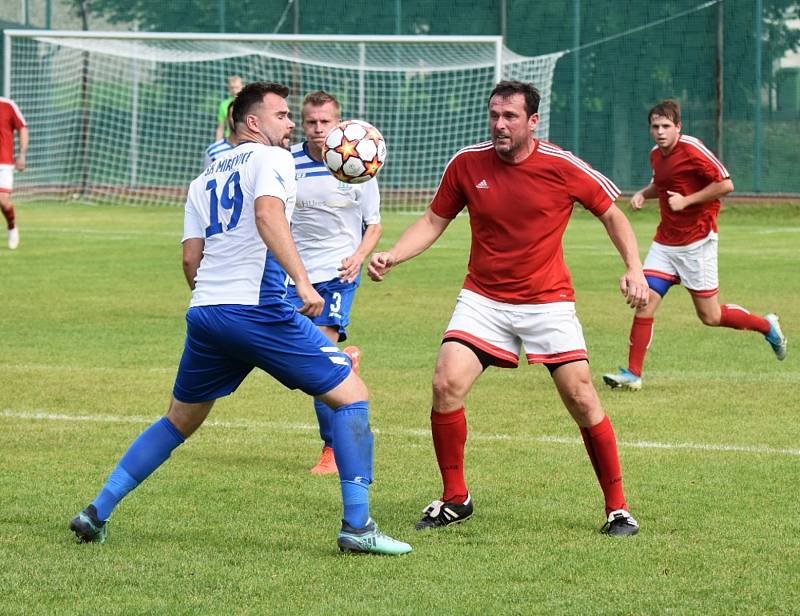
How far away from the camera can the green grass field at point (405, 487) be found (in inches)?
209

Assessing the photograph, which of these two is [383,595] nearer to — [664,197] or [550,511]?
[550,511]

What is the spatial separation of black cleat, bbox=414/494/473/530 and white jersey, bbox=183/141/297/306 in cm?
125

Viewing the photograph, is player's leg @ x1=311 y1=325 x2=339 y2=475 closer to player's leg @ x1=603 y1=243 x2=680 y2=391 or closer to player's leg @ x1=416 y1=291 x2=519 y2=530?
player's leg @ x1=416 y1=291 x2=519 y2=530

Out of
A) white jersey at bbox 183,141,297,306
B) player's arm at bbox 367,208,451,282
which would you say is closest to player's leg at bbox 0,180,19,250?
player's arm at bbox 367,208,451,282

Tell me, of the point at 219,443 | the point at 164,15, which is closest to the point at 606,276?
the point at 219,443

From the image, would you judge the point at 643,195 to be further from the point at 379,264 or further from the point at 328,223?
the point at 379,264

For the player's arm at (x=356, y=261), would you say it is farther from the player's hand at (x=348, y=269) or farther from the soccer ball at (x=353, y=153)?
the soccer ball at (x=353, y=153)

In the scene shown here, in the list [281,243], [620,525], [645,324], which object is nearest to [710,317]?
[645,324]

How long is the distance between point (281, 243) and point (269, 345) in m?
0.46

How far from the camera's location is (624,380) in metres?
10.1

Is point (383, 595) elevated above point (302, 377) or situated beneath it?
situated beneath

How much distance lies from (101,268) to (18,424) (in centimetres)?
988

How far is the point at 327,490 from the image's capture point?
23.2 feet

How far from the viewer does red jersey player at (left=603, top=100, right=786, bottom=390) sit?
10.7m
